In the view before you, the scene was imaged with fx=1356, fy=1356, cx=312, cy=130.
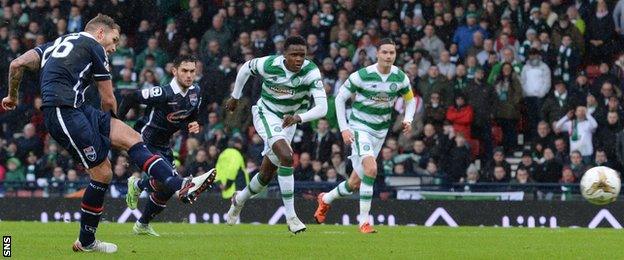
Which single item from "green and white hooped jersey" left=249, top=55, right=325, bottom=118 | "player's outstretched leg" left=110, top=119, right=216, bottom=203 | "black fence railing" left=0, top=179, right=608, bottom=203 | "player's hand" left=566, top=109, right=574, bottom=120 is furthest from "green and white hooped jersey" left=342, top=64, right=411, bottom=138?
"player's hand" left=566, top=109, right=574, bottom=120

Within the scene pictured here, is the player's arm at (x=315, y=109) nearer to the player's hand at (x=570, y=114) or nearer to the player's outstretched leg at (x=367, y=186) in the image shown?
the player's outstretched leg at (x=367, y=186)

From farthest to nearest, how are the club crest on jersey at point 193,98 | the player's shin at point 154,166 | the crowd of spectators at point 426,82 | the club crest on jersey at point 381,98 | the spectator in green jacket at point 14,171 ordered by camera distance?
the spectator in green jacket at point 14,171 → the crowd of spectators at point 426,82 → the club crest on jersey at point 381,98 → the club crest on jersey at point 193,98 → the player's shin at point 154,166

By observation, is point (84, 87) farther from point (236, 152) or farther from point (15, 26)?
point (15, 26)

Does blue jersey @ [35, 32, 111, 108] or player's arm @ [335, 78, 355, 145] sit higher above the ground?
blue jersey @ [35, 32, 111, 108]

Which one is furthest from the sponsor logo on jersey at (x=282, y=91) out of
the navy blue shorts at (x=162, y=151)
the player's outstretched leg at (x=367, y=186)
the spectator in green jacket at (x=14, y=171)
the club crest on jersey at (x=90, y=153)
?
the spectator in green jacket at (x=14, y=171)

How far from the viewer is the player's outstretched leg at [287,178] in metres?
15.9

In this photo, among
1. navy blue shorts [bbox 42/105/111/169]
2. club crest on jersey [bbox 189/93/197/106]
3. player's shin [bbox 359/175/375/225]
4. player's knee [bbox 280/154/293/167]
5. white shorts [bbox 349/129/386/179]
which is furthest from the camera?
white shorts [bbox 349/129/386/179]

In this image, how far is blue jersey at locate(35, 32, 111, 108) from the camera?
11984 millimetres

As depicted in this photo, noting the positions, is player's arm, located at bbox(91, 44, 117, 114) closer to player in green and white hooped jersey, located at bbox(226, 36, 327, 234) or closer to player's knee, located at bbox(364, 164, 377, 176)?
player in green and white hooped jersey, located at bbox(226, 36, 327, 234)

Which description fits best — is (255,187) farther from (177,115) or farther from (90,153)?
(90,153)

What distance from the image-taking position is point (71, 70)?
1201 cm

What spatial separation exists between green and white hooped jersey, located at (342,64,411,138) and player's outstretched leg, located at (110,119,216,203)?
5.28m

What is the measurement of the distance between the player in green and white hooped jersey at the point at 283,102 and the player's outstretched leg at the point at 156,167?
3.53m

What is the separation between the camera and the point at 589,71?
24453mm
